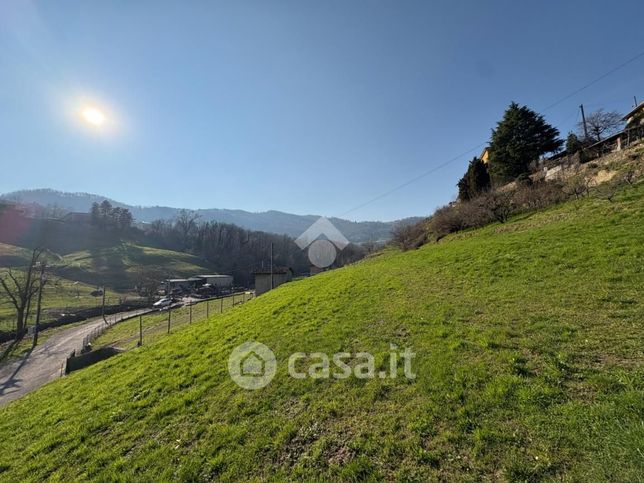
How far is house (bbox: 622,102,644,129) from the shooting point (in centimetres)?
2617

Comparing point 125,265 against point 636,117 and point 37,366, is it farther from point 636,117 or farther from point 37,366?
point 636,117

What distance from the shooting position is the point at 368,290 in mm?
14266

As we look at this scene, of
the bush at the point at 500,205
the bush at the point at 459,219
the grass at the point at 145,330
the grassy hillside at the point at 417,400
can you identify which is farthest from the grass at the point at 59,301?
the bush at the point at 500,205

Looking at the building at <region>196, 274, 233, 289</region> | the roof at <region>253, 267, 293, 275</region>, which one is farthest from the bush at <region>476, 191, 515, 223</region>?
the building at <region>196, 274, 233, 289</region>

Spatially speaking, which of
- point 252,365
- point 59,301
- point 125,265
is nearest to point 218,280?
point 125,265

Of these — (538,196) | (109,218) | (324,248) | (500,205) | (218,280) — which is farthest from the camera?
(109,218)

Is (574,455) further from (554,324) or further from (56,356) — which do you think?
(56,356)

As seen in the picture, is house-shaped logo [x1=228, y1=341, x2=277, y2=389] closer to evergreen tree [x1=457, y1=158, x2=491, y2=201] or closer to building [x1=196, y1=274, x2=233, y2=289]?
evergreen tree [x1=457, y1=158, x2=491, y2=201]

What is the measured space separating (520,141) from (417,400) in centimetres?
3626

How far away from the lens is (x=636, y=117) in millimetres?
27375

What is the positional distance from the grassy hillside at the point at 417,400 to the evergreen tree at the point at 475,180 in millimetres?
24703

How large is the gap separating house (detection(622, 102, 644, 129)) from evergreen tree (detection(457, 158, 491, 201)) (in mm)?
12447

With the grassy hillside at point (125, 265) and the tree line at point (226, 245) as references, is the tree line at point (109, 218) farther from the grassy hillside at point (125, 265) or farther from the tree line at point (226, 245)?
the grassy hillside at point (125, 265)

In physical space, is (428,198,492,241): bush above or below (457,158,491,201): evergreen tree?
below
